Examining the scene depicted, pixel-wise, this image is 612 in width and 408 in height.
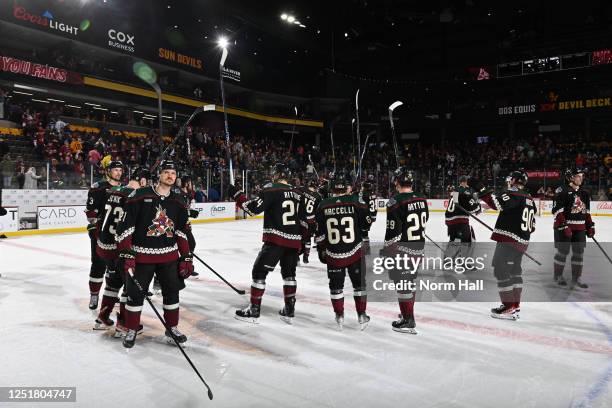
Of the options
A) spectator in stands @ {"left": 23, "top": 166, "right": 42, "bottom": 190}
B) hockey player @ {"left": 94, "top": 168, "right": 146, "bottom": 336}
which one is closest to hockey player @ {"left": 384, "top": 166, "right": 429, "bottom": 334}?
hockey player @ {"left": 94, "top": 168, "right": 146, "bottom": 336}

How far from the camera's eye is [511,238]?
5266 mm

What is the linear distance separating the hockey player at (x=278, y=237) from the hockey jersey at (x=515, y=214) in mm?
2195

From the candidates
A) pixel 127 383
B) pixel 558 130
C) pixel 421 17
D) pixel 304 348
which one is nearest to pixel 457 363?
pixel 304 348

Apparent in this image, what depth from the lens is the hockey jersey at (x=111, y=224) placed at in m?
4.68

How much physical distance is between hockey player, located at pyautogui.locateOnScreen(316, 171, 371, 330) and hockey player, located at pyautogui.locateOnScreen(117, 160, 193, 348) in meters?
1.43

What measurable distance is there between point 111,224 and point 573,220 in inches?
243

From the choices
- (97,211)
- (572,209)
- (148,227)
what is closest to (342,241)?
(148,227)

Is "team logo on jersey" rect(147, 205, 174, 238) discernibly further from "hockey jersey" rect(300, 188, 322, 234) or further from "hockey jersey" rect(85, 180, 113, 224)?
"hockey jersey" rect(300, 188, 322, 234)

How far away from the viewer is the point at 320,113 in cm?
3628

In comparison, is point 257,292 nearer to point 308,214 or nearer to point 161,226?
point 161,226

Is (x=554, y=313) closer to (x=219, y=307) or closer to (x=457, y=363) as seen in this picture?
(x=457, y=363)

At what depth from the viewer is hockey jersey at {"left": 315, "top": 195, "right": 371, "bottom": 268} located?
4723mm

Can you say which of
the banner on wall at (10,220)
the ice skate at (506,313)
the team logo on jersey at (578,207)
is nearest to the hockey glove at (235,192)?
the ice skate at (506,313)

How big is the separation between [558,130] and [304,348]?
1301 inches
